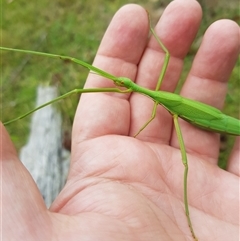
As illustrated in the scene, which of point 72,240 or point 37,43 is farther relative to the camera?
point 37,43

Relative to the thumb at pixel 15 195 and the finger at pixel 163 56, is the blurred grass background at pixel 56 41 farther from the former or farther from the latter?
the thumb at pixel 15 195

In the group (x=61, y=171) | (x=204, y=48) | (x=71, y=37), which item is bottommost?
(x=61, y=171)

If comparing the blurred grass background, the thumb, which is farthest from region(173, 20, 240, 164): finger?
the thumb

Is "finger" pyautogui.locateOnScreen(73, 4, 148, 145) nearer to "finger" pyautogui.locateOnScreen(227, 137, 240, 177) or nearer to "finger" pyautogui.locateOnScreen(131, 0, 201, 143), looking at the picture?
"finger" pyautogui.locateOnScreen(131, 0, 201, 143)

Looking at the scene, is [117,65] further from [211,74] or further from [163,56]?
[211,74]

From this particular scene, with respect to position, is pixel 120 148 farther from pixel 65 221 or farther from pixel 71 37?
pixel 71 37

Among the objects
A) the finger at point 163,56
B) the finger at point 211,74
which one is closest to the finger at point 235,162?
the finger at point 211,74

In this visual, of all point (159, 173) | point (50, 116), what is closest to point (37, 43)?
point (50, 116)

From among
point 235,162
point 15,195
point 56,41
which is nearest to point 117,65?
point 235,162
